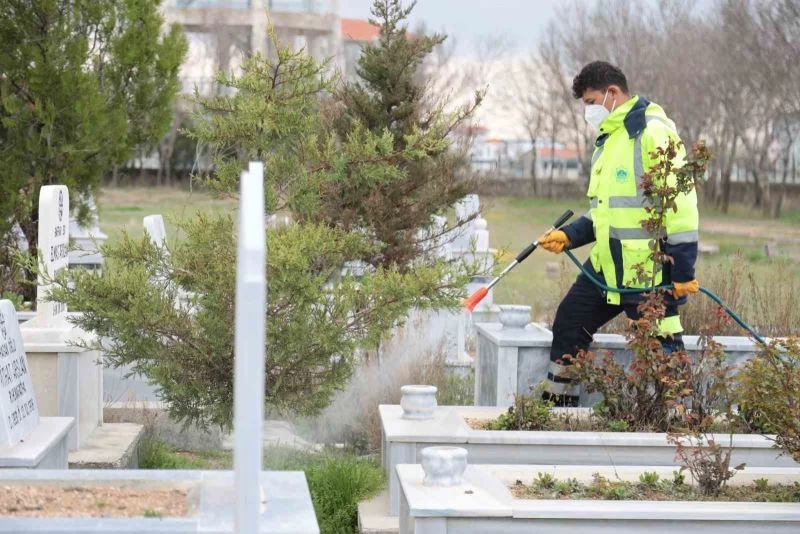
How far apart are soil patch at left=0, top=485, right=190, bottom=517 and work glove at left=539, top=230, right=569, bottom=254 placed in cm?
351

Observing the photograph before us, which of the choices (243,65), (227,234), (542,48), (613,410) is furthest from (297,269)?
(542,48)

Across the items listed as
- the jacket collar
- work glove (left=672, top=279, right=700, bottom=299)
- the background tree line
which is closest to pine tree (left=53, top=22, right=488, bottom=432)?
the jacket collar

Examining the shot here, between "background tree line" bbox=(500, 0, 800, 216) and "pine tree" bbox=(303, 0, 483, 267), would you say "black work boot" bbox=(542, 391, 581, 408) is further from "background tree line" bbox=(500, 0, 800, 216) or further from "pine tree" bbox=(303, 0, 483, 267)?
"background tree line" bbox=(500, 0, 800, 216)

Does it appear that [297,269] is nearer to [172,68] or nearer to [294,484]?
[294,484]

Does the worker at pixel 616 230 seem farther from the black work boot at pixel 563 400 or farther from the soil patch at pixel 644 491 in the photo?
the soil patch at pixel 644 491

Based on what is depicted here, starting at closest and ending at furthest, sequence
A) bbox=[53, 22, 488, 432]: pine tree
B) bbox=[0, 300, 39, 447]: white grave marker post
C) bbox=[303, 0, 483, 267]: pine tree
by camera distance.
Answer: bbox=[0, 300, 39, 447]: white grave marker post
bbox=[53, 22, 488, 432]: pine tree
bbox=[303, 0, 483, 267]: pine tree

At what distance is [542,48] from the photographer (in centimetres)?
5588

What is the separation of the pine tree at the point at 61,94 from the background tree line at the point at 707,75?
25.5 metres

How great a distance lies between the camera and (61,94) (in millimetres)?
11508

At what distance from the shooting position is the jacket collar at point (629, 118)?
7.00 metres

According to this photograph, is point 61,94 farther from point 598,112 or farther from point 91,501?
point 91,501

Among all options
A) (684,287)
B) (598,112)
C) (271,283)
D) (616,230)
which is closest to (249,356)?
(271,283)

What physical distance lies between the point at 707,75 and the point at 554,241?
129ft

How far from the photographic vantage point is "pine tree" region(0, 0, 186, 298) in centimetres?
1138
